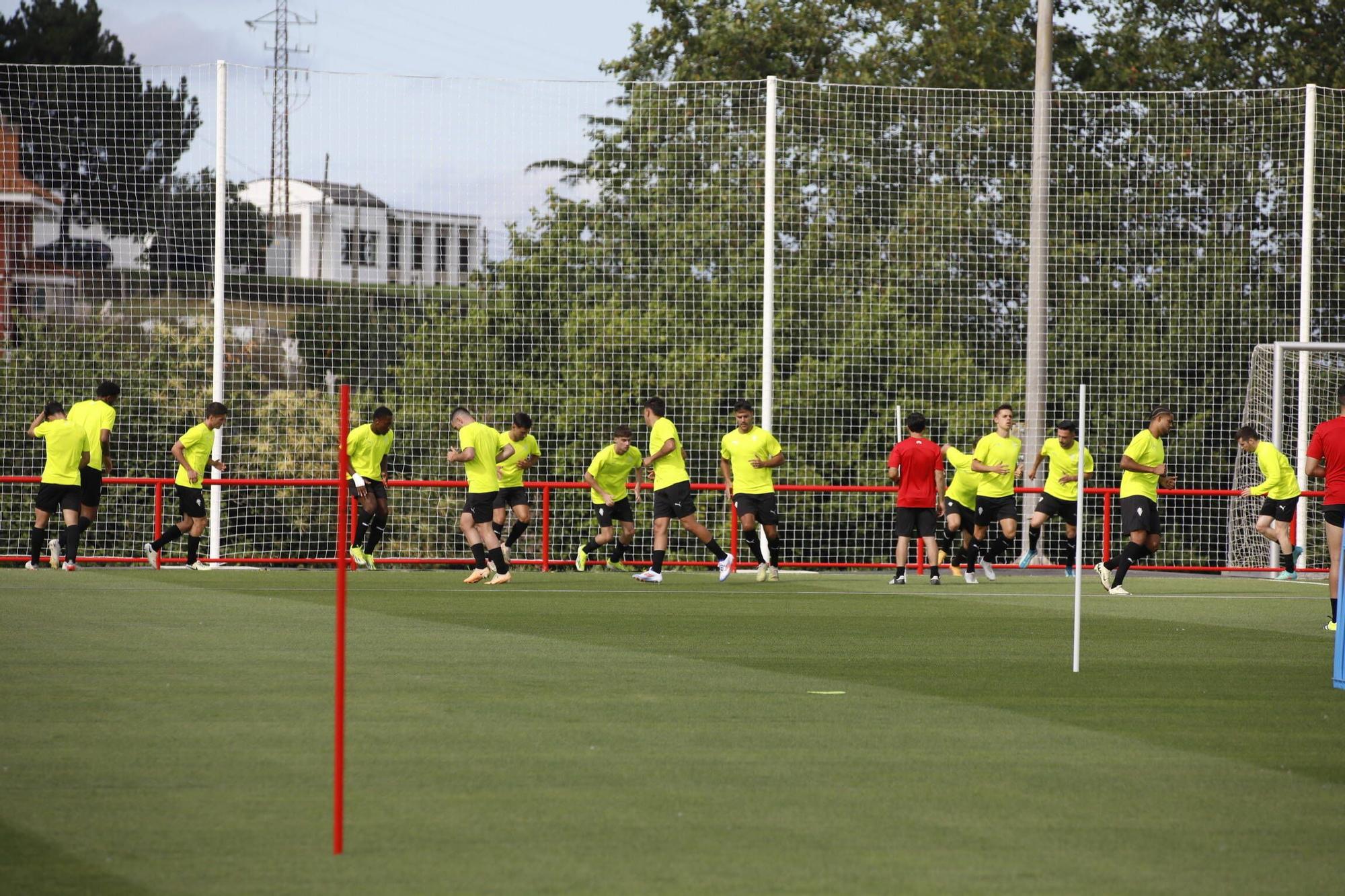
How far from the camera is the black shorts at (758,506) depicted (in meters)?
19.5

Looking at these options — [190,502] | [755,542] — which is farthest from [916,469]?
[190,502]

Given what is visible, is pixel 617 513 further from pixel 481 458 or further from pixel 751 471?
pixel 481 458

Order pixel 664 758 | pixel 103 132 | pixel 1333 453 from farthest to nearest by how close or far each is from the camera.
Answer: pixel 103 132, pixel 1333 453, pixel 664 758

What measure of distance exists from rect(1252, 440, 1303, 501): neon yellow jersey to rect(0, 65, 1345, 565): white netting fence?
3.46 m

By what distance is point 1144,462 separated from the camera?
17922mm

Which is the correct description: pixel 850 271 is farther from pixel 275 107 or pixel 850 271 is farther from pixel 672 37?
pixel 672 37

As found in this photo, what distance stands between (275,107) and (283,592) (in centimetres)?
920

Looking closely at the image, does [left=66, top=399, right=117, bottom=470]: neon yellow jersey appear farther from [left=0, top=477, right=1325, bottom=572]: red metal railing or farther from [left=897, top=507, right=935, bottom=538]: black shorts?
[left=897, top=507, right=935, bottom=538]: black shorts

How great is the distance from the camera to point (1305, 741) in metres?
7.83

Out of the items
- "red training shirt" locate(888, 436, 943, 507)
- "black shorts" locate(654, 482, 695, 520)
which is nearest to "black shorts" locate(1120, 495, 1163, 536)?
"red training shirt" locate(888, 436, 943, 507)

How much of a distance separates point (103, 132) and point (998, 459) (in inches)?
507

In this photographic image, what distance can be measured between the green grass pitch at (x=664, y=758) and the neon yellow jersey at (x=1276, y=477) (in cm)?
757

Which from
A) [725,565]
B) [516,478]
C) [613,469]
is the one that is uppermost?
[613,469]

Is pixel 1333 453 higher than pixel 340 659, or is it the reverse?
pixel 1333 453
